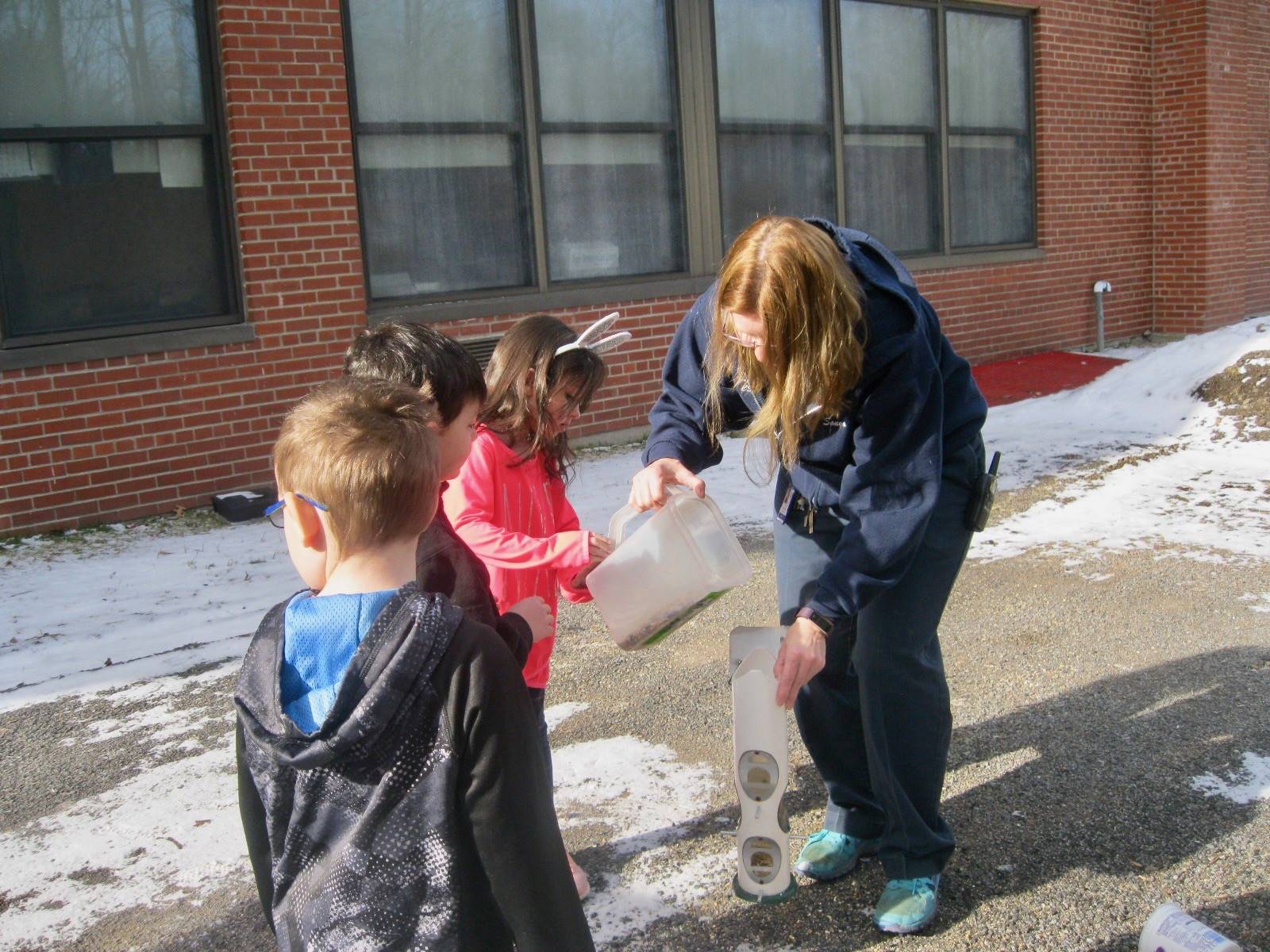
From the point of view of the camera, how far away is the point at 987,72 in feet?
37.6

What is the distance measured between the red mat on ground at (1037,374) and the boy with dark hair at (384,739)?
8.57 m

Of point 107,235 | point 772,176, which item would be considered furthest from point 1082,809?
point 772,176

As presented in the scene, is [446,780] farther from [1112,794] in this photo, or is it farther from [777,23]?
[777,23]

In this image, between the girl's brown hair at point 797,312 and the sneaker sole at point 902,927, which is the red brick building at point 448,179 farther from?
the sneaker sole at point 902,927

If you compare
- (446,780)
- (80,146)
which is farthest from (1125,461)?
(446,780)

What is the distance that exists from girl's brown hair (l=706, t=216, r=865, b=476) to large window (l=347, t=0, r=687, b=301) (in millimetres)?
5420

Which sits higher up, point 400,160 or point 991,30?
point 991,30

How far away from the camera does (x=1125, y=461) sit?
774cm

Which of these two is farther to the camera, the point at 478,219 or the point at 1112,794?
the point at 478,219

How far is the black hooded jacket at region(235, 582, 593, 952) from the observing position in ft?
5.77

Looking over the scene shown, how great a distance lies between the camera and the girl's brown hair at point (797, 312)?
2.59 m

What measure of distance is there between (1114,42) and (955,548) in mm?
11181

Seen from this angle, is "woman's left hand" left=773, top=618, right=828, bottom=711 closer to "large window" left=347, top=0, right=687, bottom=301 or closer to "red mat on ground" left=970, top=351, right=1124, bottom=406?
"large window" left=347, top=0, right=687, bottom=301

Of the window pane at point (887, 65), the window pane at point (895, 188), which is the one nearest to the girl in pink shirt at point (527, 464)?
the window pane at point (895, 188)
